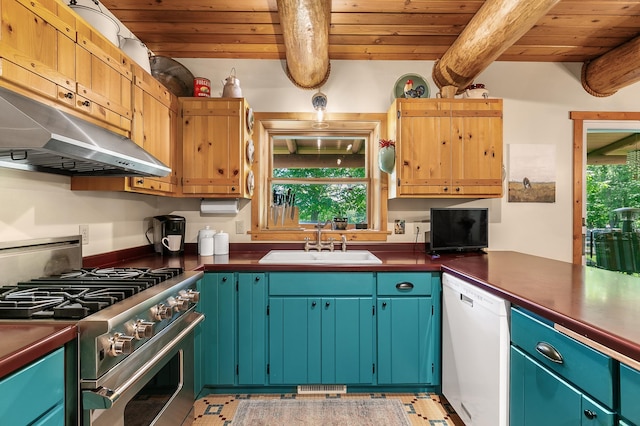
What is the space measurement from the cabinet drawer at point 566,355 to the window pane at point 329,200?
1.78 metres

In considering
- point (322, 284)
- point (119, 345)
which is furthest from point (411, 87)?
point (119, 345)

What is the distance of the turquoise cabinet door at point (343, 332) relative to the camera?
2.20m

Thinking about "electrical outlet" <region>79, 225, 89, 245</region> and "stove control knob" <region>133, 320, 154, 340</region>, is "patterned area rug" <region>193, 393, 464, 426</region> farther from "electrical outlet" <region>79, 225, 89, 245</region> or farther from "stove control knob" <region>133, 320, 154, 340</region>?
"electrical outlet" <region>79, 225, 89, 245</region>

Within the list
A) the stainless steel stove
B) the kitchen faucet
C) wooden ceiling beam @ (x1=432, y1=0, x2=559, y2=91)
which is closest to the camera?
the stainless steel stove

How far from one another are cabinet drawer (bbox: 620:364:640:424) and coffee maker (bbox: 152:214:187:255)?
2.62 metres

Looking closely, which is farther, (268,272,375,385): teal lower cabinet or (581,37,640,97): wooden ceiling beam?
(581,37,640,97): wooden ceiling beam

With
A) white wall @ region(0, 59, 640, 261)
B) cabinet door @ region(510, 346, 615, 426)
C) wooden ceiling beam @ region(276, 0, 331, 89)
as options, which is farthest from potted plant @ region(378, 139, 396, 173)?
cabinet door @ region(510, 346, 615, 426)

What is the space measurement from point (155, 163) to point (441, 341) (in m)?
2.03

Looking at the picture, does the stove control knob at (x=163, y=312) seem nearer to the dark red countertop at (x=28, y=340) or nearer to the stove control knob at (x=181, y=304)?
the stove control knob at (x=181, y=304)

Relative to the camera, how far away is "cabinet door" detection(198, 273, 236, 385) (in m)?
2.19

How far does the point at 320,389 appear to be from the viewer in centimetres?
226

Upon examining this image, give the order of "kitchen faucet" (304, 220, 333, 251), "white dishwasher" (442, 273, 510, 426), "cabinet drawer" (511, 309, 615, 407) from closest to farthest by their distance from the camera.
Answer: "cabinet drawer" (511, 309, 615, 407) < "white dishwasher" (442, 273, 510, 426) < "kitchen faucet" (304, 220, 333, 251)

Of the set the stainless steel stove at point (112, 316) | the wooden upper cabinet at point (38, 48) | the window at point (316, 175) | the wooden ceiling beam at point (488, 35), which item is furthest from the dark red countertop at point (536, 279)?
the wooden ceiling beam at point (488, 35)

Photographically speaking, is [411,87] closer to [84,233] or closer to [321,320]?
[321,320]
